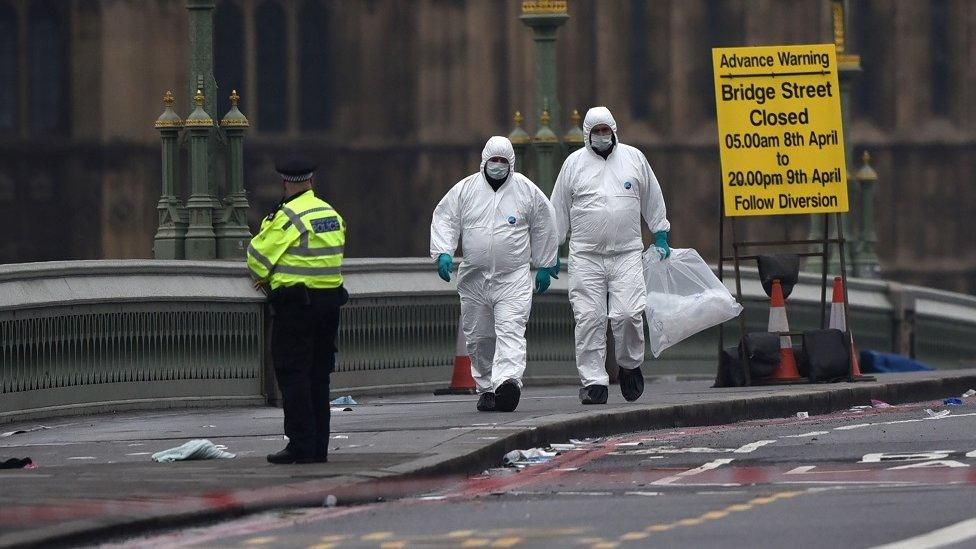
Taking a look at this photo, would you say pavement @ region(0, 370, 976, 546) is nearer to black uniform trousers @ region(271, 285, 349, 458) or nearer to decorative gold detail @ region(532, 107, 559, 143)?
Result: black uniform trousers @ region(271, 285, 349, 458)

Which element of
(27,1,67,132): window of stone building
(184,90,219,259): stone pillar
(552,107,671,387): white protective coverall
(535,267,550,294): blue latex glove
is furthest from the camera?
(27,1,67,132): window of stone building

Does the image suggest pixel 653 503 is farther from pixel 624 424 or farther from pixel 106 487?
pixel 624 424

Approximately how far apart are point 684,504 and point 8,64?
33.1 metres

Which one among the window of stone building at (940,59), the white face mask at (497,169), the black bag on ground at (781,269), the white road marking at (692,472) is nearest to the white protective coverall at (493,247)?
the white face mask at (497,169)

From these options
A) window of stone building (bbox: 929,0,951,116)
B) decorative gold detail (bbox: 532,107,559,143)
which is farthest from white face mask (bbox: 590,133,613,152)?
window of stone building (bbox: 929,0,951,116)

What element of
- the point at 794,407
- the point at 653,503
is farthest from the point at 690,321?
the point at 653,503

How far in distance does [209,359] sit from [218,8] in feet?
86.4

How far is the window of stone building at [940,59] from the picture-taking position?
44.2 meters

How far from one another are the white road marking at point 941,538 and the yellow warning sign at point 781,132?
357 inches

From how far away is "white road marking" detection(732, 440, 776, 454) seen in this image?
1310 cm

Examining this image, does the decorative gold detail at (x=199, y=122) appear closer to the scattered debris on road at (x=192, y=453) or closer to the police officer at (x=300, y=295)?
the scattered debris on road at (x=192, y=453)

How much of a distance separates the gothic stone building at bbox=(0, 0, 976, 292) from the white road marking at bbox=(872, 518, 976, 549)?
1300 inches

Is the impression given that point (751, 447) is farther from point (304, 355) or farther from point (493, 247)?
point (493, 247)

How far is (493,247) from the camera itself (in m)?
15.8
